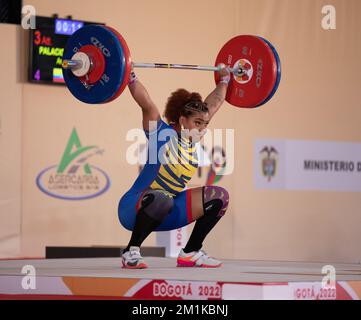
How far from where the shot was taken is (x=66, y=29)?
22.1 ft

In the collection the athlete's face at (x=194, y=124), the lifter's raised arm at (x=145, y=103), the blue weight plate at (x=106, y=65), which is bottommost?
the athlete's face at (x=194, y=124)

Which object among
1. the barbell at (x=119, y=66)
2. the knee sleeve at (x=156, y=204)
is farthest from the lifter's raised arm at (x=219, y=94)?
the knee sleeve at (x=156, y=204)

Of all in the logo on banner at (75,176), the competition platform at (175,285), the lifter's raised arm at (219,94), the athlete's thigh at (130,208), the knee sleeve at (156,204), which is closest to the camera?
the competition platform at (175,285)

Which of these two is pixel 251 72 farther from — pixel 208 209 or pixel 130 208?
pixel 130 208

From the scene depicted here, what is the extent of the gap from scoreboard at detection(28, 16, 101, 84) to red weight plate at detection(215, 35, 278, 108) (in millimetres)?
2800

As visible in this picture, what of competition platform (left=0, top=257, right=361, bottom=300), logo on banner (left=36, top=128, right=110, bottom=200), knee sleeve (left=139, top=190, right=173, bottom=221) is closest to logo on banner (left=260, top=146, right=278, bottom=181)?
logo on banner (left=36, top=128, right=110, bottom=200)

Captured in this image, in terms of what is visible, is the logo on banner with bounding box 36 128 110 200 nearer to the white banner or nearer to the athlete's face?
the white banner

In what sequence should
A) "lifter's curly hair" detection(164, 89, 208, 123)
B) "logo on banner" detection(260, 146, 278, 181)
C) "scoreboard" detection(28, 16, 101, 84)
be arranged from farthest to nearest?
"logo on banner" detection(260, 146, 278, 181) < "scoreboard" detection(28, 16, 101, 84) < "lifter's curly hair" detection(164, 89, 208, 123)

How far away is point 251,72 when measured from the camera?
421 centimetres

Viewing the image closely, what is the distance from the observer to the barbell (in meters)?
Answer: 3.64

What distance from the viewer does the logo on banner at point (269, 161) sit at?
761 centimetres

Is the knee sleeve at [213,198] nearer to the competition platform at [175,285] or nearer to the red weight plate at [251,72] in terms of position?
the competition platform at [175,285]

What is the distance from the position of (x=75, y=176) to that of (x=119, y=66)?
3482 millimetres
